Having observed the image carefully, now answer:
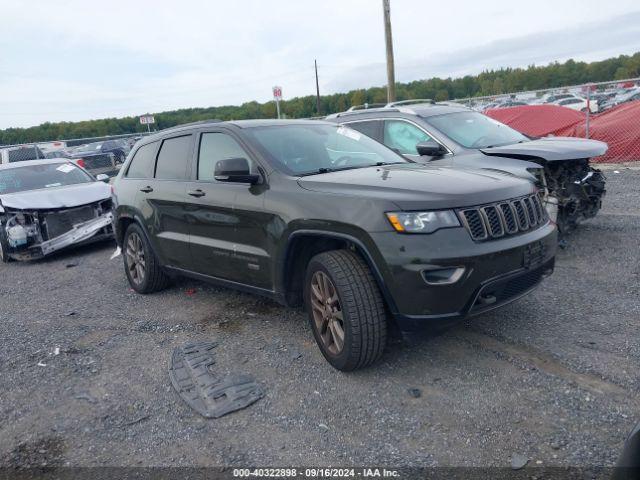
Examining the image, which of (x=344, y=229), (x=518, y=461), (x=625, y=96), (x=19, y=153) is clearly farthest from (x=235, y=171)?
(x=625, y=96)

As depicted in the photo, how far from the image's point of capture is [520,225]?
353cm

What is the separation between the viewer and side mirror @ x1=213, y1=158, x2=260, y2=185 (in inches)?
155

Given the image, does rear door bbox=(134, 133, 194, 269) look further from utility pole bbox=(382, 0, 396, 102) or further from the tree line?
the tree line

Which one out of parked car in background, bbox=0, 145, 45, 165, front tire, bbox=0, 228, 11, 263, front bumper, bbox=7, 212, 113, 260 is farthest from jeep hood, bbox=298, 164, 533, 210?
parked car in background, bbox=0, 145, 45, 165

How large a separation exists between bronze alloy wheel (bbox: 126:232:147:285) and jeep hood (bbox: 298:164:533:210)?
260 cm

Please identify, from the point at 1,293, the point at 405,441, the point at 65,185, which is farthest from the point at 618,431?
the point at 65,185

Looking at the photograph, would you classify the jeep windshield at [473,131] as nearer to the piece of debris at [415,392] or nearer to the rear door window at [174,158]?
the rear door window at [174,158]

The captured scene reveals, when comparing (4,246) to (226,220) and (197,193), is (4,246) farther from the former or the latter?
(226,220)

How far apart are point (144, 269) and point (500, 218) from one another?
3.78 meters

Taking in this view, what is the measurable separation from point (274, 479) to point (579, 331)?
8.25 feet

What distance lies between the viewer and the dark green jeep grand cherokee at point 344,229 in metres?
3.20

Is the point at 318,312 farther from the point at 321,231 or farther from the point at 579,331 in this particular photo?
the point at 579,331

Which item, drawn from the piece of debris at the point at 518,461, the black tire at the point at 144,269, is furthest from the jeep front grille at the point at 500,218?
the black tire at the point at 144,269

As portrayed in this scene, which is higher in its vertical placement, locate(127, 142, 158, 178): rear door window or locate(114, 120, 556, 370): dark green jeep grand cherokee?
locate(127, 142, 158, 178): rear door window
